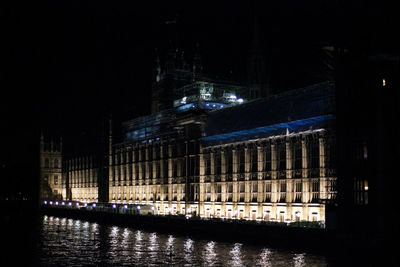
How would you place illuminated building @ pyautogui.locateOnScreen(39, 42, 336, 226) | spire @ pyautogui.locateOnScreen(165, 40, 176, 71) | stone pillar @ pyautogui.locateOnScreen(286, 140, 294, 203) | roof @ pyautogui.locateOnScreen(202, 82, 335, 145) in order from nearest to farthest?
roof @ pyautogui.locateOnScreen(202, 82, 335, 145) < illuminated building @ pyautogui.locateOnScreen(39, 42, 336, 226) < stone pillar @ pyautogui.locateOnScreen(286, 140, 294, 203) < spire @ pyautogui.locateOnScreen(165, 40, 176, 71)

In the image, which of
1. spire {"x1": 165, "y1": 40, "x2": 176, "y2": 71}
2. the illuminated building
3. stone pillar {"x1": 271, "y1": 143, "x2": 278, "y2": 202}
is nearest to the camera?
the illuminated building

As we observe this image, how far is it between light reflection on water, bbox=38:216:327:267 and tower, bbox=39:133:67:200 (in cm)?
9814

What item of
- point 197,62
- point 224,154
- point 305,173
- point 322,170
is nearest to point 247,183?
point 224,154

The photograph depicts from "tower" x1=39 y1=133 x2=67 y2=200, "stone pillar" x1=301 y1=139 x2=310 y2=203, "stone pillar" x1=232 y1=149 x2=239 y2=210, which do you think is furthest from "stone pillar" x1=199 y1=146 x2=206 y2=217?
"tower" x1=39 y1=133 x2=67 y2=200

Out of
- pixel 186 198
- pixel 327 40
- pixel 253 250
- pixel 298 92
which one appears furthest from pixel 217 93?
pixel 253 250

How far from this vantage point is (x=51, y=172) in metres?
173

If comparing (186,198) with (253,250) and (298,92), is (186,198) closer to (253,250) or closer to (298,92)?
(298,92)

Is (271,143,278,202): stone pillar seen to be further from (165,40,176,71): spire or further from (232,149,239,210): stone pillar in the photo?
(165,40,176,71): spire

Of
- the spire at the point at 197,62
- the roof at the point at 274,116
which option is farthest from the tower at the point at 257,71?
the spire at the point at 197,62

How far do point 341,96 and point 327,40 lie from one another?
754 cm

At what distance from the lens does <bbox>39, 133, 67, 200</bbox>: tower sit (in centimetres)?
16951

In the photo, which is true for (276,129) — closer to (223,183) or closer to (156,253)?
(223,183)

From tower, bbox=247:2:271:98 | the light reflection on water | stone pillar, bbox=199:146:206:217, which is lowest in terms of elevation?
the light reflection on water

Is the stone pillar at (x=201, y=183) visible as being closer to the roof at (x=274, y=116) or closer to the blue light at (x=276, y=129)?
the roof at (x=274, y=116)
